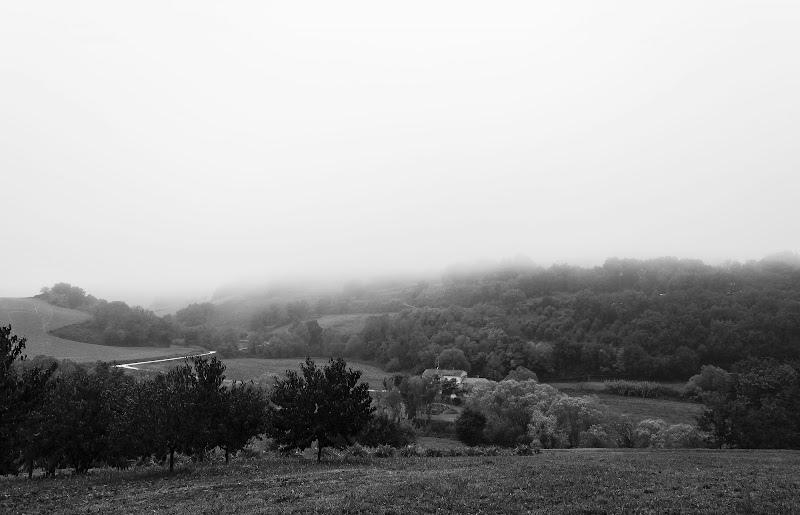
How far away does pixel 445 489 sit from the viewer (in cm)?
2048

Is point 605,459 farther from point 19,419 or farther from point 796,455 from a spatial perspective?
point 19,419

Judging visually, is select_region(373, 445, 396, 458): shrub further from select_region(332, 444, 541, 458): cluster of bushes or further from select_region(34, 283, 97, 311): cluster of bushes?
select_region(34, 283, 97, 311): cluster of bushes

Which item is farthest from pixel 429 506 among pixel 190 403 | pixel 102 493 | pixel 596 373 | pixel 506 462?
pixel 596 373

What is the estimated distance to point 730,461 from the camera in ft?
98.3

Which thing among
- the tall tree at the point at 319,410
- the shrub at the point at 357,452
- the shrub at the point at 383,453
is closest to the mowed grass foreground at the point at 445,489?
the tall tree at the point at 319,410

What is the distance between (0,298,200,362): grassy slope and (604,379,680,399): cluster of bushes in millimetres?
116183

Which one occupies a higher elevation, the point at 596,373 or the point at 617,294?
the point at 617,294

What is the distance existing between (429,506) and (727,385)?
175 feet

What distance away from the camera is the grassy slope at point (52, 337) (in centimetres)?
11662

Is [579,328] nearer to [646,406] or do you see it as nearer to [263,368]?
[646,406]

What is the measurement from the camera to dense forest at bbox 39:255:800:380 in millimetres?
120250

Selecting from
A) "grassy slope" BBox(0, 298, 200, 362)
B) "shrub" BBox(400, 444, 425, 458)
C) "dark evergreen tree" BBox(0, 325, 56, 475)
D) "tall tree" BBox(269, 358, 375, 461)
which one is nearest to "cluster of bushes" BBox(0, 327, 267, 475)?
"dark evergreen tree" BBox(0, 325, 56, 475)

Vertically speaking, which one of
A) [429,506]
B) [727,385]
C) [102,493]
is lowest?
[727,385]

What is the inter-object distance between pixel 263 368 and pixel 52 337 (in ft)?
190
